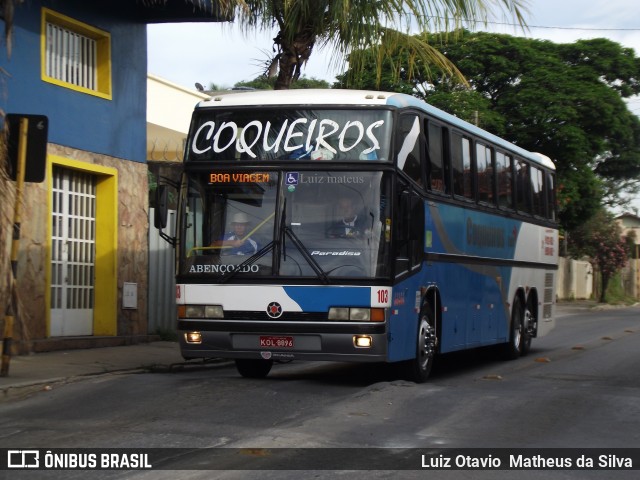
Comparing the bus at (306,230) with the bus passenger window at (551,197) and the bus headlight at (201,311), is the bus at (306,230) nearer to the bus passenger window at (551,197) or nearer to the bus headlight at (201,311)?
the bus headlight at (201,311)

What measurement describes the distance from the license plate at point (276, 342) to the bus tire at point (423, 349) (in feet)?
6.17

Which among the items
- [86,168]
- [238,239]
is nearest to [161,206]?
[238,239]

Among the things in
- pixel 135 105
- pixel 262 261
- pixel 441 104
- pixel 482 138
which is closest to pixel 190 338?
pixel 262 261

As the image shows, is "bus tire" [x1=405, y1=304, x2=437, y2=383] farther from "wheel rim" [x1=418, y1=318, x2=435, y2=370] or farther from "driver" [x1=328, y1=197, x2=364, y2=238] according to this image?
"driver" [x1=328, y1=197, x2=364, y2=238]

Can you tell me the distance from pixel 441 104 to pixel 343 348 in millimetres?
25474

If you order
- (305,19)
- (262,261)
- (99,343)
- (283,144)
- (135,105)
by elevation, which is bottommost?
(99,343)

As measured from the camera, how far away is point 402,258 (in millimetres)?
11867

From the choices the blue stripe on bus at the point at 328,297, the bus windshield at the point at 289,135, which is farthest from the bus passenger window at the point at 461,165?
the blue stripe on bus at the point at 328,297

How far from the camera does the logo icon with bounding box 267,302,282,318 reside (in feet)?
37.9

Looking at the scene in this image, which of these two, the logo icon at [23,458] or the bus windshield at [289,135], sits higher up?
the bus windshield at [289,135]

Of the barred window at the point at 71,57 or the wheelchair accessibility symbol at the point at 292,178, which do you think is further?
the barred window at the point at 71,57

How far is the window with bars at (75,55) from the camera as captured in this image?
16.1 meters

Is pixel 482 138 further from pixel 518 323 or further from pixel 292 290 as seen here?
pixel 292 290

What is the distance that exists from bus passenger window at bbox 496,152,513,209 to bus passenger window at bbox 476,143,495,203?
1.43 ft
